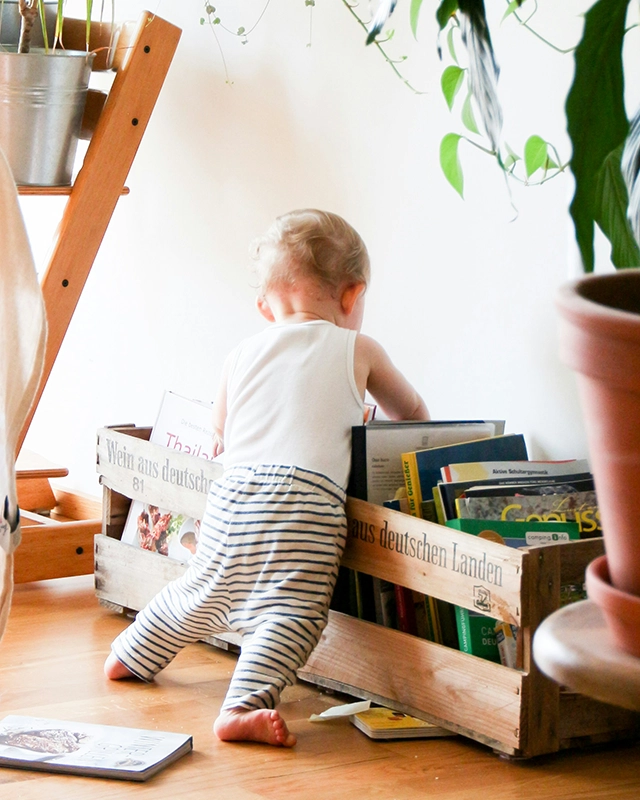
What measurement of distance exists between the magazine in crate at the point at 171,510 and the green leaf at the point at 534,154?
60cm

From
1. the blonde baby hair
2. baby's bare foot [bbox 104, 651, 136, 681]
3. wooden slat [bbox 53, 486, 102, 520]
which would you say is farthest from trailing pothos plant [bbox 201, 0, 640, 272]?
wooden slat [bbox 53, 486, 102, 520]

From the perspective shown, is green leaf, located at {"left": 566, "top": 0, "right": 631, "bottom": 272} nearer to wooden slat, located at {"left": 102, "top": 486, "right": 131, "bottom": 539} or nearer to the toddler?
the toddler

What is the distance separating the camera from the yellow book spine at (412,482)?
134 centimetres

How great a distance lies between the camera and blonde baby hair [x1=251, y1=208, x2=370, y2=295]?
1.48 metres

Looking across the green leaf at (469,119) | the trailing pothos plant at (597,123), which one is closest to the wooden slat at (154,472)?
the green leaf at (469,119)

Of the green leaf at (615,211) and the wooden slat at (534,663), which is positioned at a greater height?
the green leaf at (615,211)

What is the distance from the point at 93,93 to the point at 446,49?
69 centimetres

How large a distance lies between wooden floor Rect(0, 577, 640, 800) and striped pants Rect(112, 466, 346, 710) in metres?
0.06

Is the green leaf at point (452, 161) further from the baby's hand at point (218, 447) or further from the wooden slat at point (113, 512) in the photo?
the wooden slat at point (113, 512)

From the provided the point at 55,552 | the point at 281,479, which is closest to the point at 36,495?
the point at 55,552

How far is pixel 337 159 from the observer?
175 cm

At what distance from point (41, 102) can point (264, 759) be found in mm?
1118

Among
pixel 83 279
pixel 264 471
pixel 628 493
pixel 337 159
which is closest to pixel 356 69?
pixel 337 159

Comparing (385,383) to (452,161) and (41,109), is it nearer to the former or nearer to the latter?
(452,161)
